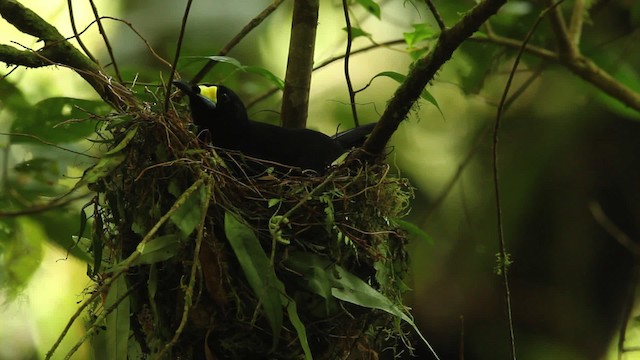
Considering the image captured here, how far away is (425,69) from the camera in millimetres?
1053

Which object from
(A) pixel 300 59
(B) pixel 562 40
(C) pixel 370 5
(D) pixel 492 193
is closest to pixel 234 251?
(A) pixel 300 59

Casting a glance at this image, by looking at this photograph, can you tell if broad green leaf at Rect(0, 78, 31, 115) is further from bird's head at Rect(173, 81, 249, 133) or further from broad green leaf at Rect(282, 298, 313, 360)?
broad green leaf at Rect(282, 298, 313, 360)

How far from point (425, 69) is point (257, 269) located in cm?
37

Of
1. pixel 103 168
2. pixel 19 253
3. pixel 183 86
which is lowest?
pixel 103 168

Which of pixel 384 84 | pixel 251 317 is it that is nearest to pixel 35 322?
pixel 384 84

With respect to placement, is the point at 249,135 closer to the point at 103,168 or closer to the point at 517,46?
the point at 103,168

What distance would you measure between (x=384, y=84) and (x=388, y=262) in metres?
1.18

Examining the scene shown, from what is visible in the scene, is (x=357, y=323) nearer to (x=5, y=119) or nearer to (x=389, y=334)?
(x=389, y=334)

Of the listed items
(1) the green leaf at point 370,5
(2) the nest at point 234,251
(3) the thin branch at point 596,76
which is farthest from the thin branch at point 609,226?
(2) the nest at point 234,251

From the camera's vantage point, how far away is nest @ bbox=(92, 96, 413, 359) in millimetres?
1004

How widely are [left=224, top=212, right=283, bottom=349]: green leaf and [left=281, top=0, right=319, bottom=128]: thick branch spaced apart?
0.43 metres

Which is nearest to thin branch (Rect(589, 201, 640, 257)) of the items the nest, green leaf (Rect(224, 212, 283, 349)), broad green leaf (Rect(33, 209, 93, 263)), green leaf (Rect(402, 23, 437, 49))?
green leaf (Rect(402, 23, 437, 49))

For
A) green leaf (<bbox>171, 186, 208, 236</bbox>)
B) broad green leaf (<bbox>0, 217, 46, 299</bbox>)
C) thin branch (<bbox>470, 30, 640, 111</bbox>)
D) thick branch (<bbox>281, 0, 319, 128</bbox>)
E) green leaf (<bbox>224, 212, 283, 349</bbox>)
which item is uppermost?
thin branch (<bbox>470, 30, 640, 111</bbox>)

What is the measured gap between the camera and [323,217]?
3.64 feet
